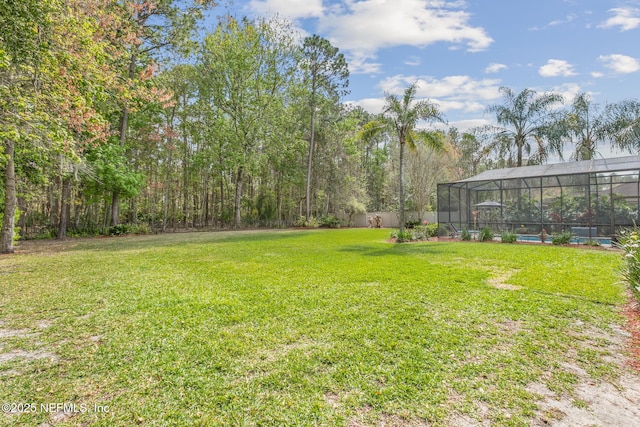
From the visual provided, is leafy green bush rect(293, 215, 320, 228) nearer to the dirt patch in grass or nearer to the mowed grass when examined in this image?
the mowed grass

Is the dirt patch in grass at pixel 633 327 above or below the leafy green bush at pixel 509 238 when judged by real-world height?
below

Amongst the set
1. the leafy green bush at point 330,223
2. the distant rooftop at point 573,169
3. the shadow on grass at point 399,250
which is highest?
the distant rooftop at point 573,169

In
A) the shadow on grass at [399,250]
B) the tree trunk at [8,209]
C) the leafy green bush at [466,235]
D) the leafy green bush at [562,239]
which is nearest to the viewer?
the tree trunk at [8,209]

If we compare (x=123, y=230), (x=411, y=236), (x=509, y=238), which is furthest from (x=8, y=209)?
(x=509, y=238)

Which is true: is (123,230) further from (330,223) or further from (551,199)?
(551,199)

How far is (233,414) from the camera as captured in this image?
1814 mm

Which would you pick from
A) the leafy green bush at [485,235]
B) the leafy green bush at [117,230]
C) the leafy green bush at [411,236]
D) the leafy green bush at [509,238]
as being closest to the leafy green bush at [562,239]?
the leafy green bush at [509,238]

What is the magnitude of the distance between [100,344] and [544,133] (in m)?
20.9

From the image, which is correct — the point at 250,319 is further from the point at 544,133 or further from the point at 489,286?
the point at 544,133

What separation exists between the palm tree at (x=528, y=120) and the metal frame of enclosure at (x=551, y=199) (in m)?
4.50

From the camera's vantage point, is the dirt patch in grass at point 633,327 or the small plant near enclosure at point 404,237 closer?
the dirt patch in grass at point 633,327

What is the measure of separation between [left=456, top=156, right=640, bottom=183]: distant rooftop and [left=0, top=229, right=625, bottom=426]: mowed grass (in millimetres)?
7633

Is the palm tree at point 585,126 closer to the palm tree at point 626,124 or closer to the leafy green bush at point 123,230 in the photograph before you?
the palm tree at point 626,124

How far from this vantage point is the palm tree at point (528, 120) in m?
16.6
